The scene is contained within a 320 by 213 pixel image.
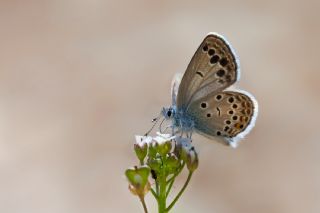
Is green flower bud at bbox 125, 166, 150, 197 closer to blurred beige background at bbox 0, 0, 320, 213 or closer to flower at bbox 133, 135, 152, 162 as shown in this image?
flower at bbox 133, 135, 152, 162

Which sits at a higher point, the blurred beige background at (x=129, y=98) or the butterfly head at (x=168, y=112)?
the blurred beige background at (x=129, y=98)

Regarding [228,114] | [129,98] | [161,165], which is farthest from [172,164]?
[129,98]

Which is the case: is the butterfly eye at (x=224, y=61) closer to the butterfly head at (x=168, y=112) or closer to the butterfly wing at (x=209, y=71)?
the butterfly wing at (x=209, y=71)

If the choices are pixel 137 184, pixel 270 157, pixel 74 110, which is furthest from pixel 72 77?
pixel 137 184

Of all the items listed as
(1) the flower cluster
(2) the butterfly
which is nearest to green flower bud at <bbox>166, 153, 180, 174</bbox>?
(1) the flower cluster

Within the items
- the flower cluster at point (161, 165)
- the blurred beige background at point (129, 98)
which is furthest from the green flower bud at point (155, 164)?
the blurred beige background at point (129, 98)

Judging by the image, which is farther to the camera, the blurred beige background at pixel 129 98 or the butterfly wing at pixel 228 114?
the blurred beige background at pixel 129 98

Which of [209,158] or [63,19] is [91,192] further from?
[63,19]
